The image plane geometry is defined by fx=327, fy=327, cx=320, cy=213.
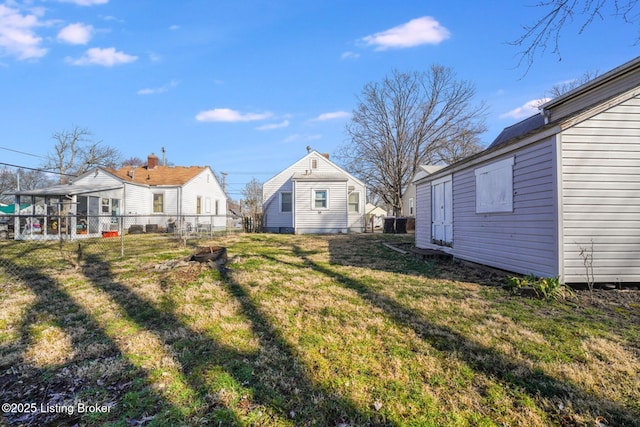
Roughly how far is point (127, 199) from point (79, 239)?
11916mm

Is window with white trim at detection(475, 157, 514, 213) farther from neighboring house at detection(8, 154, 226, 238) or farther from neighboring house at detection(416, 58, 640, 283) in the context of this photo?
neighboring house at detection(8, 154, 226, 238)

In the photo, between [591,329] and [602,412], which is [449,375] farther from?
[591,329]

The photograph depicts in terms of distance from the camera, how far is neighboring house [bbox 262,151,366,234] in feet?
60.4

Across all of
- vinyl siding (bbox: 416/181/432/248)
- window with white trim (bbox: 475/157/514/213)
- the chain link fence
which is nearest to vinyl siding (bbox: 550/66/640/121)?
window with white trim (bbox: 475/157/514/213)

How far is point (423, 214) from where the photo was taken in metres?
11.9

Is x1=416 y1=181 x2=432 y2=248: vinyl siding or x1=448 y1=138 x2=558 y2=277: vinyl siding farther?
x1=416 y1=181 x2=432 y2=248: vinyl siding

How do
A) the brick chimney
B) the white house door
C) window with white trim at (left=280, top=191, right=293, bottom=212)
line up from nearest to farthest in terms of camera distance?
the white house door → window with white trim at (left=280, top=191, right=293, bottom=212) → the brick chimney

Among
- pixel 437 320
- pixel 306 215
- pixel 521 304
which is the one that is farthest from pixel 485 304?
pixel 306 215

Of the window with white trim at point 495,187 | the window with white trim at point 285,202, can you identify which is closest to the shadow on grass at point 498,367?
the window with white trim at point 495,187

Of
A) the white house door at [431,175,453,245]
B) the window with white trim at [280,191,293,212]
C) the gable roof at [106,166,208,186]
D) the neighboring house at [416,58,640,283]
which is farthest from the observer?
the gable roof at [106,166,208,186]

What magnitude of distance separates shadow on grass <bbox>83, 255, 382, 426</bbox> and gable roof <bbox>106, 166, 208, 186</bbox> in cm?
1870

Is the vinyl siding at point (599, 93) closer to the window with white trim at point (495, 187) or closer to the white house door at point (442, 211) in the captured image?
the window with white trim at point (495, 187)

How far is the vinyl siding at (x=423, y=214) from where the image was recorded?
11.4 meters

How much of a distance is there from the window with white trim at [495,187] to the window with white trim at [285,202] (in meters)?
13.7
